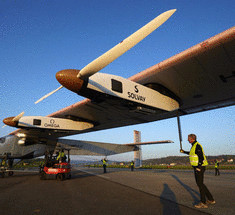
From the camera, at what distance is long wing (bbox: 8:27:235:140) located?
5.35m

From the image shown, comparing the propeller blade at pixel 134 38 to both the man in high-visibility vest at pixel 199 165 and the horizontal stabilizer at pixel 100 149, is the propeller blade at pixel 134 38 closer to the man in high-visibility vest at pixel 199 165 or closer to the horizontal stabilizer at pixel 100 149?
the man in high-visibility vest at pixel 199 165

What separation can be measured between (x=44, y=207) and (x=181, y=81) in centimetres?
656

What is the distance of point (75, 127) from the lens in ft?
39.7

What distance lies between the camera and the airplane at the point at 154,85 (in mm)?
4812

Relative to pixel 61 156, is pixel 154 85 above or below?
above

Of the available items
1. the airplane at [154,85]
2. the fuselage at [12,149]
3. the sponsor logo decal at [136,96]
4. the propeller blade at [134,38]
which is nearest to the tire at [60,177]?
the airplane at [154,85]

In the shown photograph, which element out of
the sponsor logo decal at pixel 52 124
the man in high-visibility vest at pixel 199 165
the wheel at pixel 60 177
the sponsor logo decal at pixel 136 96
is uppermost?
the sponsor logo decal at pixel 136 96

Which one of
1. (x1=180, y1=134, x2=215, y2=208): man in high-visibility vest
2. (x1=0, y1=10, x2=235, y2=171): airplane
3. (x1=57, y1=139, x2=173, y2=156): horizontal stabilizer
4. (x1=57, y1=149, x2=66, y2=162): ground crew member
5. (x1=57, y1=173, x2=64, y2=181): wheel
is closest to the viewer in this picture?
(x1=180, y1=134, x2=215, y2=208): man in high-visibility vest

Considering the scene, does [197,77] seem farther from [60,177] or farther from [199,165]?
[60,177]

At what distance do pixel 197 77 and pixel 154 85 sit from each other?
176 centimetres

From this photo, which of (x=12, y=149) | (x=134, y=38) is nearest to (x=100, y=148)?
(x=12, y=149)

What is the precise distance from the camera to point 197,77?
702 centimetres

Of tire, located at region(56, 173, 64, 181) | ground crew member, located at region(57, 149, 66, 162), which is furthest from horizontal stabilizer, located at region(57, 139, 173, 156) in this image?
tire, located at region(56, 173, 64, 181)

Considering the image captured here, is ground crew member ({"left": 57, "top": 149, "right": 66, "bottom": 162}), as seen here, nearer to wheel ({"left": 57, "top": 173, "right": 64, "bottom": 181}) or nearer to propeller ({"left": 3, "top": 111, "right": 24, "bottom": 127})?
wheel ({"left": 57, "top": 173, "right": 64, "bottom": 181})
